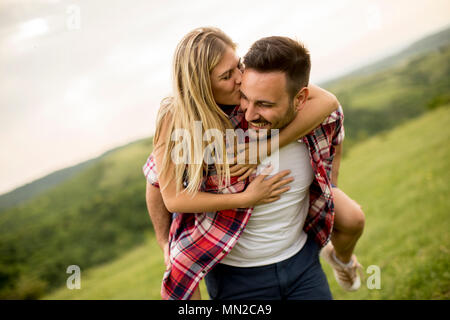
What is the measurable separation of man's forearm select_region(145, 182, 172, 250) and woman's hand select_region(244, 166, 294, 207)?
566 millimetres

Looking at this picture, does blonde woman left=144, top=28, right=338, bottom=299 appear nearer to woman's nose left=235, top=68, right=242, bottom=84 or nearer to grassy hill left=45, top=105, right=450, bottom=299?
woman's nose left=235, top=68, right=242, bottom=84

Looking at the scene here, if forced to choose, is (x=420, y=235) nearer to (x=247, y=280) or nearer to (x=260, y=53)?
(x=247, y=280)

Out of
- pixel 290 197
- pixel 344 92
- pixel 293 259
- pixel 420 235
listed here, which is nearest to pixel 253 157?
pixel 290 197

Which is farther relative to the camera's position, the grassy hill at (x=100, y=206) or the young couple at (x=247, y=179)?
the grassy hill at (x=100, y=206)

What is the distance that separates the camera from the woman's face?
5.85 ft

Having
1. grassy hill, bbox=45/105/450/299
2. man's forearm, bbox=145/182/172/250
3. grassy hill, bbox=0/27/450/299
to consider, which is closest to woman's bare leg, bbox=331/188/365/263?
grassy hill, bbox=45/105/450/299

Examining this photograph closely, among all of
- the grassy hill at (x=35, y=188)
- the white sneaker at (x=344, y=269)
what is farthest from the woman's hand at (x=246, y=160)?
the grassy hill at (x=35, y=188)

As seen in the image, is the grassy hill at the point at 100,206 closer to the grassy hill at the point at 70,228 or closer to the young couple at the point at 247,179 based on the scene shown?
the grassy hill at the point at 70,228

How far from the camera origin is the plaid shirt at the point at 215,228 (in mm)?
1816

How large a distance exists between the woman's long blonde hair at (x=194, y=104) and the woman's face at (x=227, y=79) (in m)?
0.03

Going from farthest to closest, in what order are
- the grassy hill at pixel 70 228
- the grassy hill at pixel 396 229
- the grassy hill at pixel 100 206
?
the grassy hill at pixel 100 206 < the grassy hill at pixel 70 228 < the grassy hill at pixel 396 229

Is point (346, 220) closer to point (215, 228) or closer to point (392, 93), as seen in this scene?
point (215, 228)

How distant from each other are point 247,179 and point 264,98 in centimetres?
45

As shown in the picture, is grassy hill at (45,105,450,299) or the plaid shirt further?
grassy hill at (45,105,450,299)
